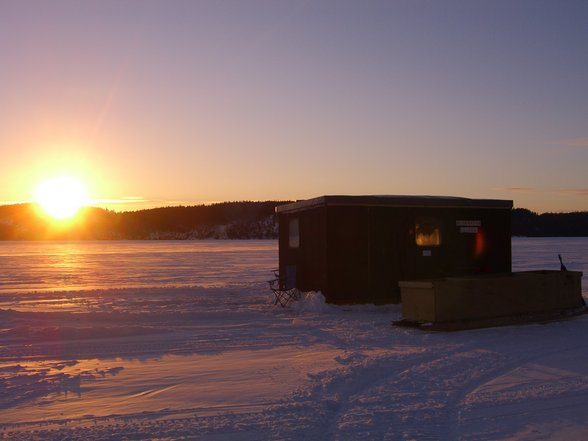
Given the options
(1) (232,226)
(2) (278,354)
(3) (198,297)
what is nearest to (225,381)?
(2) (278,354)

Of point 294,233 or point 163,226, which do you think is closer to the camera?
point 294,233

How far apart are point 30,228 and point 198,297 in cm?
15209

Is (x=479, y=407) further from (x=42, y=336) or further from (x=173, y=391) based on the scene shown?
(x=42, y=336)

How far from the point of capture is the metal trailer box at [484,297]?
11.0m

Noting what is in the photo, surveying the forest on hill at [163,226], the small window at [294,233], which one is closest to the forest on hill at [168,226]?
the forest on hill at [163,226]

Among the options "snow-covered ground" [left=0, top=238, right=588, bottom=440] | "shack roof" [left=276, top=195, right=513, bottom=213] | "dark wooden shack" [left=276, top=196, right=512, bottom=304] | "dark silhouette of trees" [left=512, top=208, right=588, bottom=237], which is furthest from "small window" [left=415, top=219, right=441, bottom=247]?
"dark silhouette of trees" [left=512, top=208, right=588, bottom=237]

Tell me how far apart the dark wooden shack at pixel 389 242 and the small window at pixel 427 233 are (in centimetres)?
2

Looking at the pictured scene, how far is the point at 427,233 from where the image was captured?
48.1 feet

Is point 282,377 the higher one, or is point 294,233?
point 294,233

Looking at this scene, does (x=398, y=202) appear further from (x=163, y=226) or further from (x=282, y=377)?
(x=163, y=226)

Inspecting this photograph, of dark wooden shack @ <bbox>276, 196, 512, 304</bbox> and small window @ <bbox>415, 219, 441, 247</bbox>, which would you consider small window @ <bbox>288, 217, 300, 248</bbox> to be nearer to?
dark wooden shack @ <bbox>276, 196, 512, 304</bbox>

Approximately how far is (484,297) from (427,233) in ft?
11.2

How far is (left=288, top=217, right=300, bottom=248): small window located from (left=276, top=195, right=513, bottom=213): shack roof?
1.75 ft

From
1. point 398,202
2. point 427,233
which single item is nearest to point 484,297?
point 427,233
